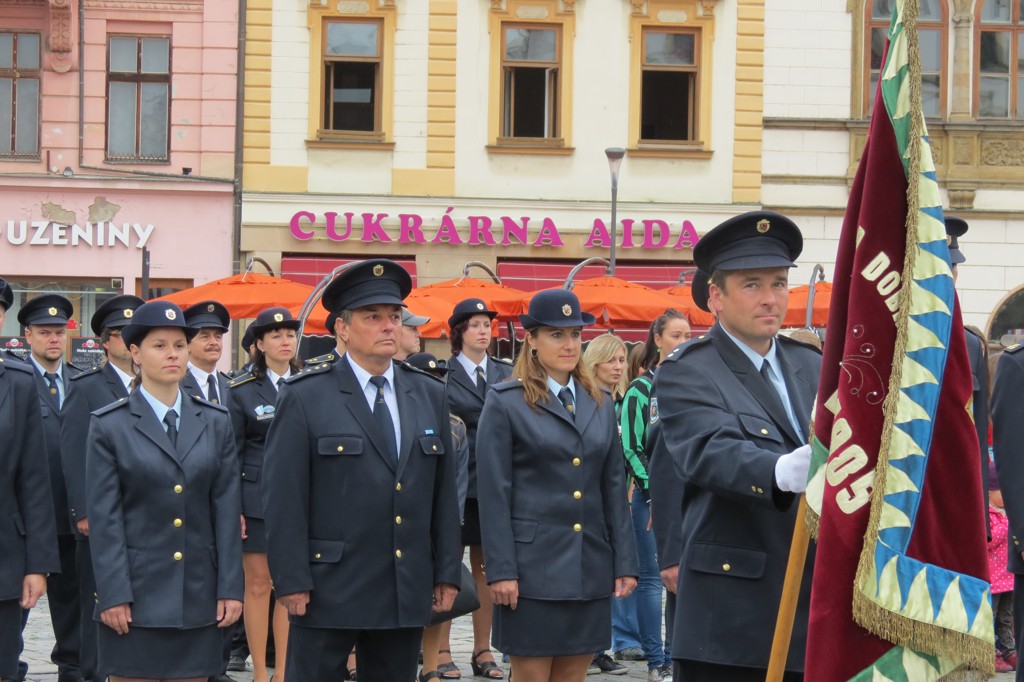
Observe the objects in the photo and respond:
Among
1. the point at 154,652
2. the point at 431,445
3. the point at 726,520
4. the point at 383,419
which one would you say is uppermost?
the point at 383,419

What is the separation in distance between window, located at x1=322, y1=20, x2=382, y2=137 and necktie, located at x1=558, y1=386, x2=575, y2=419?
1820 cm

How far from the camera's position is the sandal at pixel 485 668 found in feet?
33.2

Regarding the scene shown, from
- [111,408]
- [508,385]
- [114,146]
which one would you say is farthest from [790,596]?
[114,146]

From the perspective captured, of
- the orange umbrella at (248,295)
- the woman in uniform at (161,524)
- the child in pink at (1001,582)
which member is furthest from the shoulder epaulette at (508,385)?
the orange umbrella at (248,295)

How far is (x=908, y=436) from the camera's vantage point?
430cm

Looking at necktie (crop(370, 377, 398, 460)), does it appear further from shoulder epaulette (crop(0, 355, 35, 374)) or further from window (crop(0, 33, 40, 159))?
window (crop(0, 33, 40, 159))

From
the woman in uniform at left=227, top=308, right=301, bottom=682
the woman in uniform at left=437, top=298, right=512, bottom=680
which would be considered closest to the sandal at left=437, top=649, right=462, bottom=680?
the woman in uniform at left=437, top=298, right=512, bottom=680

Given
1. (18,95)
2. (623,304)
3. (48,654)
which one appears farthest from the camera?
(18,95)

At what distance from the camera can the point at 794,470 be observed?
15.3 feet

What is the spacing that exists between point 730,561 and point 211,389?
5.74m

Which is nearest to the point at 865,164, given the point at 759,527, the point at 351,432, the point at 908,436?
the point at 908,436

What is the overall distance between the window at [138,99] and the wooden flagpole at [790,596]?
21.9m

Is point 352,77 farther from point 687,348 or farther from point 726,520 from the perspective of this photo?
point 726,520

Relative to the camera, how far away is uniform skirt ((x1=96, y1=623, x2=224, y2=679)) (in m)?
6.66
